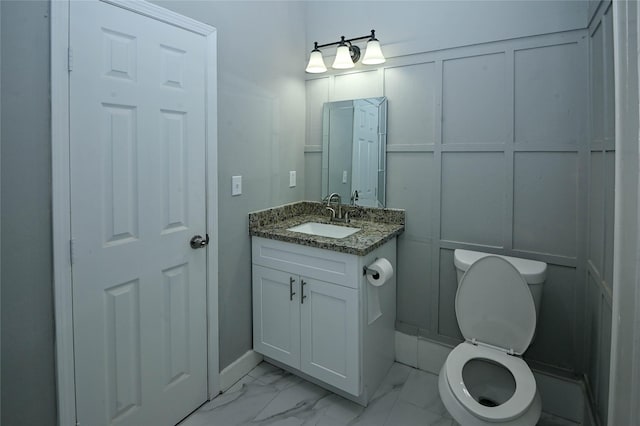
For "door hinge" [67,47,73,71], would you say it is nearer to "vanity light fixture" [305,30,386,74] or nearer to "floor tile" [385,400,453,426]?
"vanity light fixture" [305,30,386,74]

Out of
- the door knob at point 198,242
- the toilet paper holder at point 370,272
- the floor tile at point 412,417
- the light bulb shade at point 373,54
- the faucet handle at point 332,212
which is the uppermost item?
the light bulb shade at point 373,54

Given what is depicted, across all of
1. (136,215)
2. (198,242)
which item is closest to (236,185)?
(198,242)

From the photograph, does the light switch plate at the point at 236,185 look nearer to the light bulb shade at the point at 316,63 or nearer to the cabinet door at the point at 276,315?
the cabinet door at the point at 276,315

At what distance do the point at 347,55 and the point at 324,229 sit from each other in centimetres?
115

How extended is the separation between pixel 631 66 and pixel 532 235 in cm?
124

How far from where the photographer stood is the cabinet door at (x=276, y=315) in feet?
6.82

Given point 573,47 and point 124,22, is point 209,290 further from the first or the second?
point 573,47

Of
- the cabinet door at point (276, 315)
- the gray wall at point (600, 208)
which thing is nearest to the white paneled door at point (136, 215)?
the cabinet door at point (276, 315)

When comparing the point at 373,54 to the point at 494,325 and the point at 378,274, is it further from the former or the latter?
the point at 494,325

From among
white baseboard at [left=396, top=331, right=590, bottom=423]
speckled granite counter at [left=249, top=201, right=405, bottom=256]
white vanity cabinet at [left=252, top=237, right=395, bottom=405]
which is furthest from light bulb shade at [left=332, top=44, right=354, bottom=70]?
white baseboard at [left=396, top=331, right=590, bottom=423]

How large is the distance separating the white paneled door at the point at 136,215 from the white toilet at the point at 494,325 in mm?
1341

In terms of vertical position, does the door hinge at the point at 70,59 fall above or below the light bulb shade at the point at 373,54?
below

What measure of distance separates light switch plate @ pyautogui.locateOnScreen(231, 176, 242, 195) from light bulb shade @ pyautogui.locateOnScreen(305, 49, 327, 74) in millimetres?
943

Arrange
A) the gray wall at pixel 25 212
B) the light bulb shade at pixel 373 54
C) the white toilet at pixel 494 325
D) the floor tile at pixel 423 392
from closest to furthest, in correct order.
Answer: the gray wall at pixel 25 212 < the white toilet at pixel 494 325 < the floor tile at pixel 423 392 < the light bulb shade at pixel 373 54
